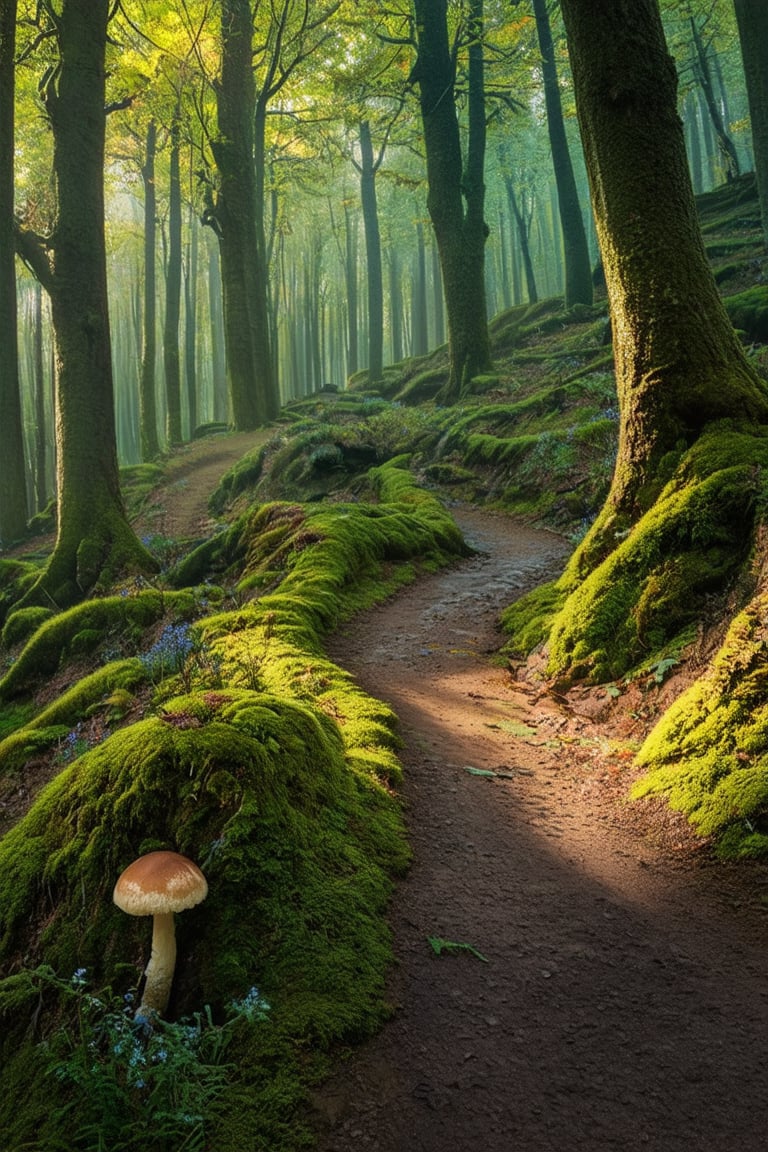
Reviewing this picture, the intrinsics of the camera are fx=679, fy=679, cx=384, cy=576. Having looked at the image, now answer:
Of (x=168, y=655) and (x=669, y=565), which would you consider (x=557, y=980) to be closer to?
(x=669, y=565)

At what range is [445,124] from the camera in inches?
695

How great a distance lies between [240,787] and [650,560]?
11.7 ft

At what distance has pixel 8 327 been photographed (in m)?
14.4

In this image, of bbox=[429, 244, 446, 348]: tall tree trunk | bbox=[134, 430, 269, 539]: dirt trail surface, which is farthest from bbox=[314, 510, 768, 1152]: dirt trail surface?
bbox=[429, 244, 446, 348]: tall tree trunk

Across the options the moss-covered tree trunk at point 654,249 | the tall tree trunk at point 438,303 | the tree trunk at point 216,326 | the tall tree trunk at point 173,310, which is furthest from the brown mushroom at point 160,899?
the tall tree trunk at point 438,303

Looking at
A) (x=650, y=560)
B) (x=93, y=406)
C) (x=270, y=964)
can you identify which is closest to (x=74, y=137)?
(x=93, y=406)

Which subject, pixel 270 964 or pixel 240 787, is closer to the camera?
pixel 270 964

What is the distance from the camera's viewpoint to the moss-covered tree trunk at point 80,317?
10336 mm

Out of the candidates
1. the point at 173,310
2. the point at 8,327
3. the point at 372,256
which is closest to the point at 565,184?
the point at 372,256

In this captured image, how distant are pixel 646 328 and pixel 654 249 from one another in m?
0.62

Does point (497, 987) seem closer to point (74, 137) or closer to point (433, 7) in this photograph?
point (74, 137)

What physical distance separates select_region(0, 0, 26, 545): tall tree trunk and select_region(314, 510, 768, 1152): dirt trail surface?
11.3 m

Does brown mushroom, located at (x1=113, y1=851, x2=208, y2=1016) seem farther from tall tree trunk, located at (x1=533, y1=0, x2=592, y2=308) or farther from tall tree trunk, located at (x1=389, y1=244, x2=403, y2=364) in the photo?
tall tree trunk, located at (x1=389, y1=244, x2=403, y2=364)

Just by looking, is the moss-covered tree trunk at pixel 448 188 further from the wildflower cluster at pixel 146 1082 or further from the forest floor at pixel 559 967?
the wildflower cluster at pixel 146 1082
